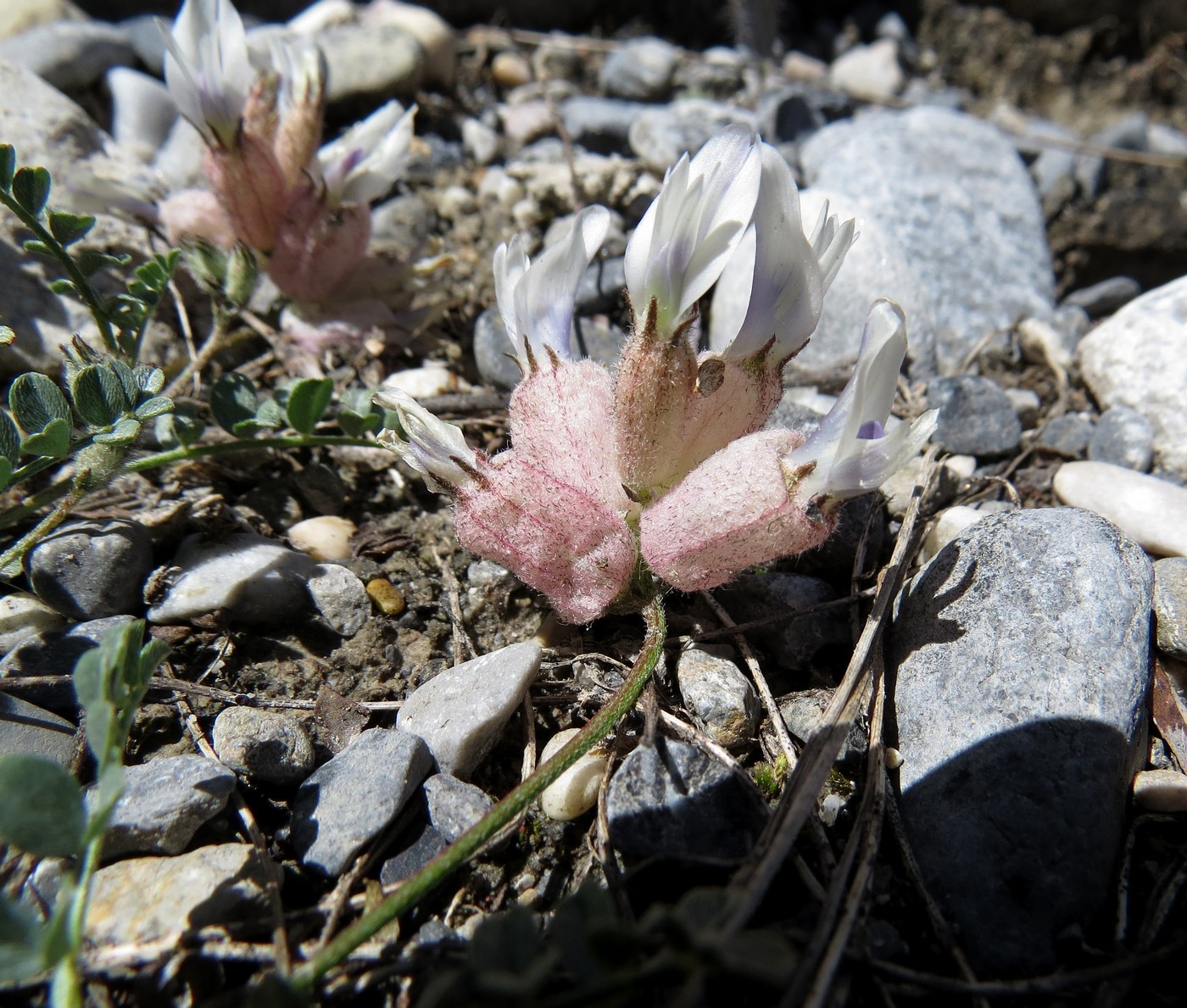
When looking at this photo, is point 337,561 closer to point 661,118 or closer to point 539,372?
point 539,372

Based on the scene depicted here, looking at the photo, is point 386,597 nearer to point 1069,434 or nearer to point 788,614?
point 788,614

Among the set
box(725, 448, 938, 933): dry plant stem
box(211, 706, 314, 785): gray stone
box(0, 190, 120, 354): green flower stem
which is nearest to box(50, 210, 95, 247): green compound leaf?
box(0, 190, 120, 354): green flower stem

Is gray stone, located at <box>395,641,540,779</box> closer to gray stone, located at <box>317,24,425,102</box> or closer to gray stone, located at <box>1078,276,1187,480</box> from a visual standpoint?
gray stone, located at <box>1078,276,1187,480</box>

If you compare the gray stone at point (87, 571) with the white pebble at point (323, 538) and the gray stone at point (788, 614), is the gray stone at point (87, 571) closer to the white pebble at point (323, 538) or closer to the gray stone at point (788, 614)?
the white pebble at point (323, 538)

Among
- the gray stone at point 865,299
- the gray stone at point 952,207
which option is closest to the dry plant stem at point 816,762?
the gray stone at point 865,299

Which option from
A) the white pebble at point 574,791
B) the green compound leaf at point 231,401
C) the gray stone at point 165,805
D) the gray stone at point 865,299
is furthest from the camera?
the gray stone at point 865,299

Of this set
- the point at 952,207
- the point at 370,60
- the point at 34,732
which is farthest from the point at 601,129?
the point at 34,732

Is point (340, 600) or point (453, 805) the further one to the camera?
point (340, 600)
